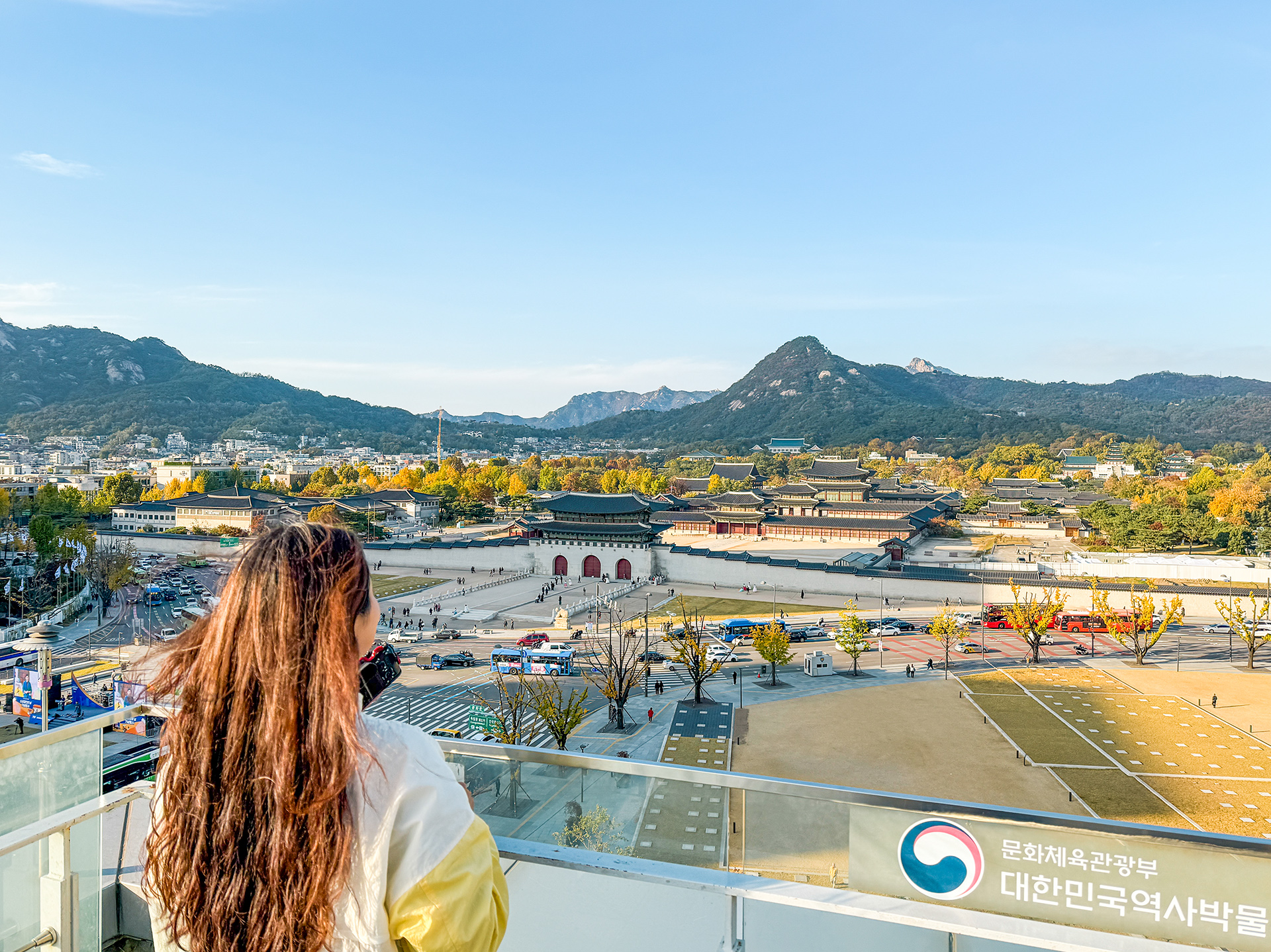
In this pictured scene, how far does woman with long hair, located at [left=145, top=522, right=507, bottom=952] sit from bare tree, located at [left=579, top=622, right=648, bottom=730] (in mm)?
16717

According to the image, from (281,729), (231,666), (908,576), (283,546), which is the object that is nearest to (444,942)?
(281,729)

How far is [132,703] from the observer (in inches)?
104

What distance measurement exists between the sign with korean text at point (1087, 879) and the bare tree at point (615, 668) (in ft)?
51.3

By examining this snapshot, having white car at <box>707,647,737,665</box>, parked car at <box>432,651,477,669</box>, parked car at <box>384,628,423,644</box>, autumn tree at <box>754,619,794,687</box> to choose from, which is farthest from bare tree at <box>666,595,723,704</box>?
parked car at <box>384,628,423,644</box>

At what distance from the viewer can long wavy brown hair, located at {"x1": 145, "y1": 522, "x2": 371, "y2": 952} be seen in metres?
1.17

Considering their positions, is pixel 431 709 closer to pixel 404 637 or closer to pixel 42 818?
pixel 404 637

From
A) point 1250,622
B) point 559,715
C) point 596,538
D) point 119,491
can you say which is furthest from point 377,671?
point 119,491

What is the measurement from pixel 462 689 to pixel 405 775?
20.2m

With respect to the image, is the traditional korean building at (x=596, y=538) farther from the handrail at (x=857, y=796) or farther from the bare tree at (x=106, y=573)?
the handrail at (x=857, y=796)

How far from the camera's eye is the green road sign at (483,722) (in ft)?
54.1

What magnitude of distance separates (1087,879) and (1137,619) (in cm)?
2437

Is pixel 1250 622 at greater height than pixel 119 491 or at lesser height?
lesser

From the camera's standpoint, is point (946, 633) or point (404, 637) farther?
point (404, 637)

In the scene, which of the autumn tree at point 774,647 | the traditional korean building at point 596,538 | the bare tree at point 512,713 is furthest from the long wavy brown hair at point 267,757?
the traditional korean building at point 596,538
